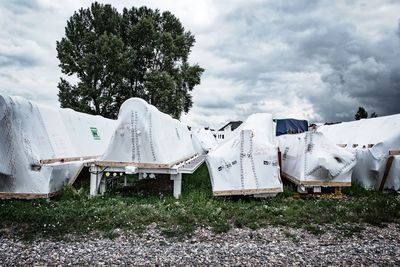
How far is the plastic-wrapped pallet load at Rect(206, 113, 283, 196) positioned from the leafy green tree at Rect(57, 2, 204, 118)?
1831cm

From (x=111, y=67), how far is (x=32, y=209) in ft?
73.1

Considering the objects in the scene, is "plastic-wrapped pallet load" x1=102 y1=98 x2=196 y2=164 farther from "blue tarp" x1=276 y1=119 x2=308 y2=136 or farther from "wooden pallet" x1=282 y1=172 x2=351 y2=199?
"blue tarp" x1=276 y1=119 x2=308 y2=136

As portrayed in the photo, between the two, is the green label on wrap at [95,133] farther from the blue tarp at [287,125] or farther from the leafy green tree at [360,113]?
the leafy green tree at [360,113]

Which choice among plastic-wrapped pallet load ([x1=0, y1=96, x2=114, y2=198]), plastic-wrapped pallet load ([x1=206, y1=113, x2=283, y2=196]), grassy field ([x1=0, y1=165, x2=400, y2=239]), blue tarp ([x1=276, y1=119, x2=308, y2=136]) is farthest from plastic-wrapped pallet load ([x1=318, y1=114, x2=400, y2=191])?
blue tarp ([x1=276, y1=119, x2=308, y2=136])

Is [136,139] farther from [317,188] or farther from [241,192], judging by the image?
[317,188]

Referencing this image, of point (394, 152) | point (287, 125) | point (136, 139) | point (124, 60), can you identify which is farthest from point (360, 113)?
point (136, 139)

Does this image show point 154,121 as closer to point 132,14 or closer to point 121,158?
point 121,158

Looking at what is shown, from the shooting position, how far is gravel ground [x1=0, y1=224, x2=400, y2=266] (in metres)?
4.18

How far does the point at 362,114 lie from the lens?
4228 centimetres

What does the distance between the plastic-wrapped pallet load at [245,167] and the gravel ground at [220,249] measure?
1.93m

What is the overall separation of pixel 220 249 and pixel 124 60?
24428mm

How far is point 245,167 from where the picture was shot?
24.4 ft

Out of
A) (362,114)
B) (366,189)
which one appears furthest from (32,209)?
(362,114)

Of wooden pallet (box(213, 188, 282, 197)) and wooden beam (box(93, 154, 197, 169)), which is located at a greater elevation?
wooden beam (box(93, 154, 197, 169))
